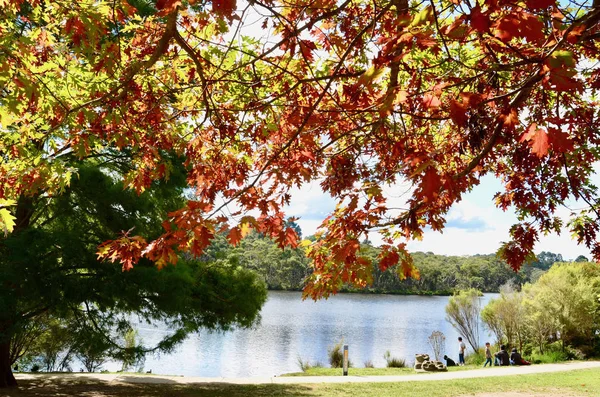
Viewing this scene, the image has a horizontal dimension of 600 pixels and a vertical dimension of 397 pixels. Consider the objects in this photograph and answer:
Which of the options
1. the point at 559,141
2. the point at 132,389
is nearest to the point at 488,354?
the point at 132,389

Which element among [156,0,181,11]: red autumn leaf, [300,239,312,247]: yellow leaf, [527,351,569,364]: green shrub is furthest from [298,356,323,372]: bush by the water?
[156,0,181,11]: red autumn leaf

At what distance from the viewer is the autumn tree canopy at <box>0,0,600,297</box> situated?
9.98 feet

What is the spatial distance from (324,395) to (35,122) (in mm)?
7030

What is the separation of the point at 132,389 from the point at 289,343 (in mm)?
14913

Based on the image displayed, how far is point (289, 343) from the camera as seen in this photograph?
80.3ft

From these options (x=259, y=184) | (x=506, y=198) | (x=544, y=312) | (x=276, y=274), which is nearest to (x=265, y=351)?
(x=544, y=312)

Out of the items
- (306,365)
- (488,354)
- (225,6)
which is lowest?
(306,365)

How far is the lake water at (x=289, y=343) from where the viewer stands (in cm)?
1834

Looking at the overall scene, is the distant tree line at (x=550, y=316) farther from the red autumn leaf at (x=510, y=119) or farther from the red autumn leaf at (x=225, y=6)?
the red autumn leaf at (x=225, y=6)

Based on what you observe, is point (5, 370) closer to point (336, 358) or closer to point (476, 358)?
point (336, 358)

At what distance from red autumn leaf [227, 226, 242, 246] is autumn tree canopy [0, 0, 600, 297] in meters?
0.02

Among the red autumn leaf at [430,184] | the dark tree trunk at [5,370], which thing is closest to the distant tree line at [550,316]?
the dark tree trunk at [5,370]

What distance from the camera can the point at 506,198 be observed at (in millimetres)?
5918

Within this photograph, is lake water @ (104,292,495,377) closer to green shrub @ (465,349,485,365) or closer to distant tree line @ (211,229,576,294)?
green shrub @ (465,349,485,365)
